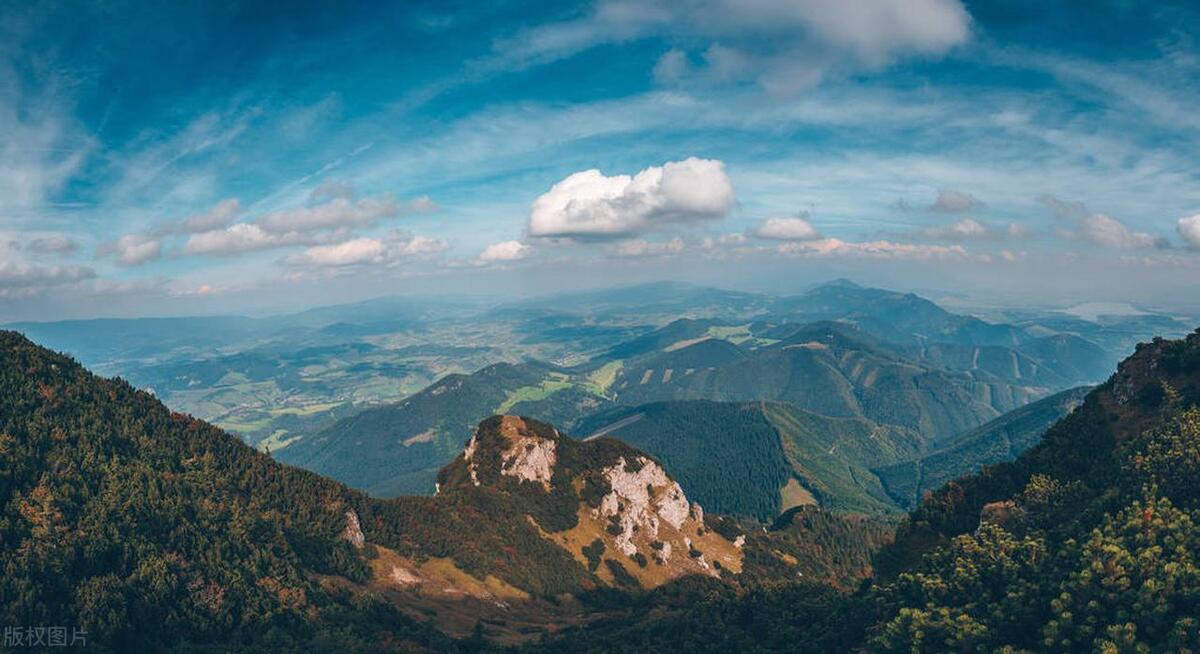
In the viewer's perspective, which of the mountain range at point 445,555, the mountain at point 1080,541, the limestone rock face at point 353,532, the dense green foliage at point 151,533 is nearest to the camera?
the mountain at point 1080,541

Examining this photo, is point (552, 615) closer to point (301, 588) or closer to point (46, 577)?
point (301, 588)

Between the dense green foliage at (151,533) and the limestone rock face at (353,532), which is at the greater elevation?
the dense green foliage at (151,533)

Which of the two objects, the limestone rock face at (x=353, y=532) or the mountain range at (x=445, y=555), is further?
the limestone rock face at (x=353, y=532)

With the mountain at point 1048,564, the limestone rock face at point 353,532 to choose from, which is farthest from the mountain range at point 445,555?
the limestone rock face at point 353,532

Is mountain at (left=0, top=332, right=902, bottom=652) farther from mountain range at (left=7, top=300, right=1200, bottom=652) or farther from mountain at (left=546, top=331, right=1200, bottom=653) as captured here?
mountain at (left=546, top=331, right=1200, bottom=653)

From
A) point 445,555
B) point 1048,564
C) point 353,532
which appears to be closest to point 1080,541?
point 1048,564

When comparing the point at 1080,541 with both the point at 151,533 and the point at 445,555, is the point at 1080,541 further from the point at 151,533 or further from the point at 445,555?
the point at 151,533

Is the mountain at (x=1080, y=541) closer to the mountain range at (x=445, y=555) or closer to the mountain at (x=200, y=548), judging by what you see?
the mountain range at (x=445, y=555)

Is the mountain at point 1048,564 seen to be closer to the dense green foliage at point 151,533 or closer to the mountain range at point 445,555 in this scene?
the mountain range at point 445,555

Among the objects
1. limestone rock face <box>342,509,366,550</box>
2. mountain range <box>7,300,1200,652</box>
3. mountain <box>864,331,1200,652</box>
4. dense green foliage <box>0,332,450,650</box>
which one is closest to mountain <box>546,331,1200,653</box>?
mountain <box>864,331,1200,652</box>

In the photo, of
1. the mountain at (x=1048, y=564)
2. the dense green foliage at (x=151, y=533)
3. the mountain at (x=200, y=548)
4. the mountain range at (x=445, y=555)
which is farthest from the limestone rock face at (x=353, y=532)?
the mountain at (x=1048, y=564)

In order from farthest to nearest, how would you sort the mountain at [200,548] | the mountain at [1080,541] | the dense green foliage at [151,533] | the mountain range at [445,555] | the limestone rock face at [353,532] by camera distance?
the limestone rock face at [353,532], the mountain at [200,548], the dense green foliage at [151,533], the mountain range at [445,555], the mountain at [1080,541]

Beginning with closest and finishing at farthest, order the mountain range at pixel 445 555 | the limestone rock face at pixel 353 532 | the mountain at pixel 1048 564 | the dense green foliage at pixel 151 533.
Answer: the mountain at pixel 1048 564 → the mountain range at pixel 445 555 → the dense green foliage at pixel 151 533 → the limestone rock face at pixel 353 532
